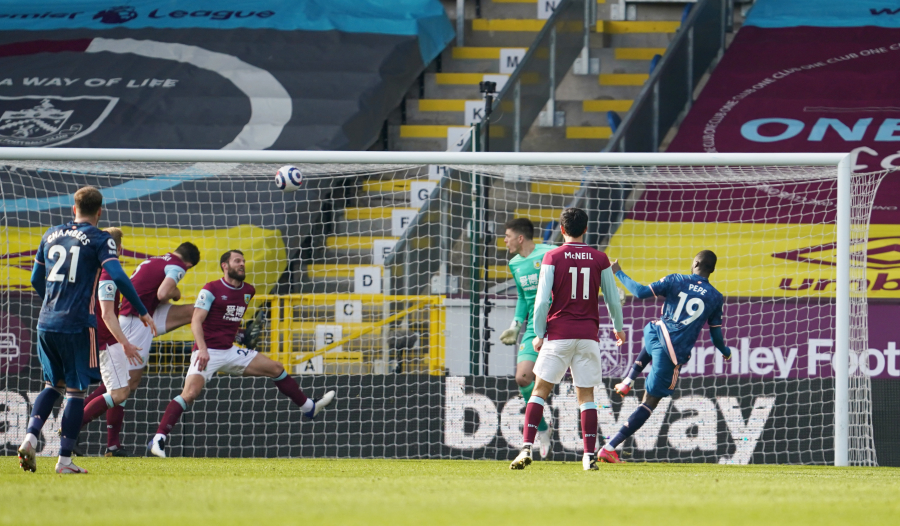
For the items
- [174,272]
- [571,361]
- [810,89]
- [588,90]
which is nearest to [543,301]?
[571,361]

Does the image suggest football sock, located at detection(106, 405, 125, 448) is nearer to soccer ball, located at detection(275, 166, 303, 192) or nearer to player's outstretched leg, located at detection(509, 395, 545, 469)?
soccer ball, located at detection(275, 166, 303, 192)

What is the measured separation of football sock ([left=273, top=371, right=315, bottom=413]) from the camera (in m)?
8.90

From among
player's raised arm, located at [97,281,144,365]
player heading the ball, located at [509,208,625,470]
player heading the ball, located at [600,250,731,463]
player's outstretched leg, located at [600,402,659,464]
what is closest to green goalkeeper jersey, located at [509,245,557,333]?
player heading the ball, located at [600,250,731,463]

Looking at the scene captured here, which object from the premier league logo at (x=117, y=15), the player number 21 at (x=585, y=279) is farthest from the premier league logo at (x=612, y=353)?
the premier league logo at (x=117, y=15)

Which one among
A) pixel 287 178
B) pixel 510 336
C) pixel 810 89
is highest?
pixel 810 89

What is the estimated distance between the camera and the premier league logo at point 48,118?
13.4 metres

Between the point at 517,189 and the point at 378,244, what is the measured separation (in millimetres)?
1562

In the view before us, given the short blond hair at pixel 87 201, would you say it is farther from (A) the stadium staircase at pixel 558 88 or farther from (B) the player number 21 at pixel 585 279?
(A) the stadium staircase at pixel 558 88

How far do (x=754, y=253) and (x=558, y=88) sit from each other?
4345mm

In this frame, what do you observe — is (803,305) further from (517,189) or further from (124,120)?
(124,120)

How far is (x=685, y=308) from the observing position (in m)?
8.06

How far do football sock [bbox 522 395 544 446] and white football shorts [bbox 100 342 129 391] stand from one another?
3355 millimetres

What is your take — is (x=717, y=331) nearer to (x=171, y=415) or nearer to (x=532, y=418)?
(x=532, y=418)

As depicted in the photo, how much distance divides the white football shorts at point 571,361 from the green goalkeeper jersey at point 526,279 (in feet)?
3.97
